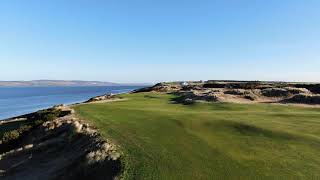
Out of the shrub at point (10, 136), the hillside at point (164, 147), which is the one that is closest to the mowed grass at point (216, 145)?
the hillside at point (164, 147)

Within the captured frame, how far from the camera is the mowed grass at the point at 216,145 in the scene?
18250 millimetres

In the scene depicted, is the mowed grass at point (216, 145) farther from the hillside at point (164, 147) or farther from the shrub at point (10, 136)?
the shrub at point (10, 136)

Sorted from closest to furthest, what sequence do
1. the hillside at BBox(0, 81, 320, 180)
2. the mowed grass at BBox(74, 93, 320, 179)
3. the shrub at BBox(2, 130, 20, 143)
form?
the mowed grass at BBox(74, 93, 320, 179) < the hillside at BBox(0, 81, 320, 180) < the shrub at BBox(2, 130, 20, 143)

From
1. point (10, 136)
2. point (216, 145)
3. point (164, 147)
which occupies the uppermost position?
point (216, 145)

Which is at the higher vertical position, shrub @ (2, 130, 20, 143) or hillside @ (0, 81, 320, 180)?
hillside @ (0, 81, 320, 180)

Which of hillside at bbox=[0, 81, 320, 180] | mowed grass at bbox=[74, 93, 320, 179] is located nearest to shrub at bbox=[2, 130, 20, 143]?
hillside at bbox=[0, 81, 320, 180]

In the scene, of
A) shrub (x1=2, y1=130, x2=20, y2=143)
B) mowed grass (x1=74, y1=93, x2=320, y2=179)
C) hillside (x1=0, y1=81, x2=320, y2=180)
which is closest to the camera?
mowed grass (x1=74, y1=93, x2=320, y2=179)

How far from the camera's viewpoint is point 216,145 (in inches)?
881

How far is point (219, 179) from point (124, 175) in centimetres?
445

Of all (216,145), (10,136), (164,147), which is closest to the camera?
(164,147)

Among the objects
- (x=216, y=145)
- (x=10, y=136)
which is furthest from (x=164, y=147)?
(x=10, y=136)

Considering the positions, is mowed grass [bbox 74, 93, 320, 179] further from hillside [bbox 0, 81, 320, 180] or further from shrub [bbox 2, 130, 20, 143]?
shrub [bbox 2, 130, 20, 143]

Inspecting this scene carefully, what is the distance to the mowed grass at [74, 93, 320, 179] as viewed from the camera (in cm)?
1825

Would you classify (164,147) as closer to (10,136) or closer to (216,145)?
(216,145)
